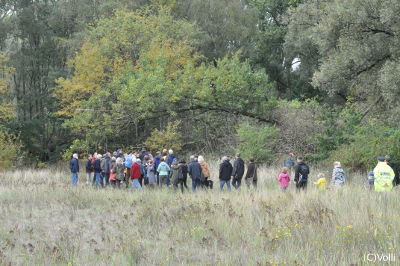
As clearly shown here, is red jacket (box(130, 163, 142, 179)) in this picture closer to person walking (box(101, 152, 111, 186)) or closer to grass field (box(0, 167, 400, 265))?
person walking (box(101, 152, 111, 186))

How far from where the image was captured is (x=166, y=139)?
32406 millimetres

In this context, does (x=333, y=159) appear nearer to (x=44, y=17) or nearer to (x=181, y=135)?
(x=181, y=135)

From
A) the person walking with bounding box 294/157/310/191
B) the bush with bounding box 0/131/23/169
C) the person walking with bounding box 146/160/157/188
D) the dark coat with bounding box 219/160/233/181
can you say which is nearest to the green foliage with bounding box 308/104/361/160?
the dark coat with bounding box 219/160/233/181

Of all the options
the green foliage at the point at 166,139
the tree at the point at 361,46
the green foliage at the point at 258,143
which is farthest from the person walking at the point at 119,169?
the green foliage at the point at 166,139

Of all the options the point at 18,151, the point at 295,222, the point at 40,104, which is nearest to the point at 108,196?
the point at 295,222

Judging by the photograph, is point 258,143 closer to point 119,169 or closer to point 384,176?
point 119,169

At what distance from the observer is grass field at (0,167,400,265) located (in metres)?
8.79

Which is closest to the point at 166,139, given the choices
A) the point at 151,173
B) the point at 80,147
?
the point at 80,147

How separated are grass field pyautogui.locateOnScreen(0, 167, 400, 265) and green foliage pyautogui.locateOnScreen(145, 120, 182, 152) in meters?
16.5

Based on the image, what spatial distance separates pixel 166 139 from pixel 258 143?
817 centimetres

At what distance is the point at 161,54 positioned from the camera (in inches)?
1299

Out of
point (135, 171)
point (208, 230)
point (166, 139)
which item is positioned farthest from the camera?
point (166, 139)

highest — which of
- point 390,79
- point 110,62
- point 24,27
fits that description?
point 24,27

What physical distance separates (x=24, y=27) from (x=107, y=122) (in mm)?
14576
